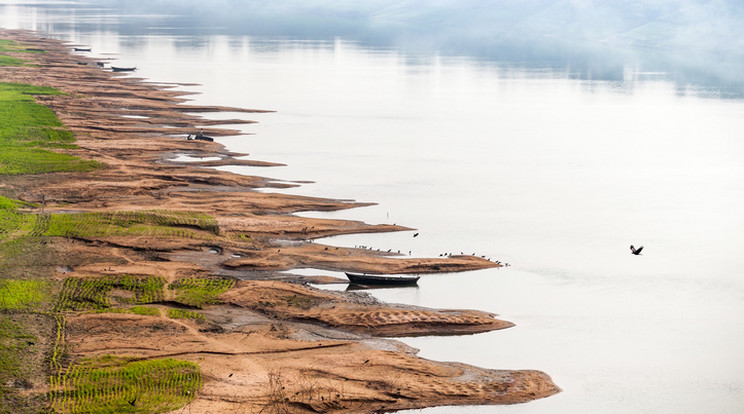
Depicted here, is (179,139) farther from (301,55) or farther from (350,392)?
(301,55)

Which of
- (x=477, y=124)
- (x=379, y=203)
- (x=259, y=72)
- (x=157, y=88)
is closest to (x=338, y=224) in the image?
(x=379, y=203)

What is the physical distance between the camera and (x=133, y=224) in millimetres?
49250

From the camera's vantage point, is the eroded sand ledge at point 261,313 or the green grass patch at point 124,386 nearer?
the green grass patch at point 124,386

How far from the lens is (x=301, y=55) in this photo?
191m

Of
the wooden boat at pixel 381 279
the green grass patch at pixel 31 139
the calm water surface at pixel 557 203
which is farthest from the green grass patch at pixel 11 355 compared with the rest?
the green grass patch at pixel 31 139

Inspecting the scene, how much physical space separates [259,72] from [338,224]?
99.0 m

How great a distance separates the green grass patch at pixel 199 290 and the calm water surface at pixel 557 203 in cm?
670

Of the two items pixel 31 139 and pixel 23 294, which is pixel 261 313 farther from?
pixel 31 139

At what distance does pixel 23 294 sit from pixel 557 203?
1469 inches

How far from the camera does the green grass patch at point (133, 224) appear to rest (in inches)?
1874

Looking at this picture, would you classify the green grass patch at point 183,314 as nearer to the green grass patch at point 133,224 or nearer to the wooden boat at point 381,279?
the wooden boat at point 381,279

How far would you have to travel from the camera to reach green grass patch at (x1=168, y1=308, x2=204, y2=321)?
1462 inches

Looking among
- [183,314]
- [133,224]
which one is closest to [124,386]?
[183,314]

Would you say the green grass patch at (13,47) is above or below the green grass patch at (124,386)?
above
